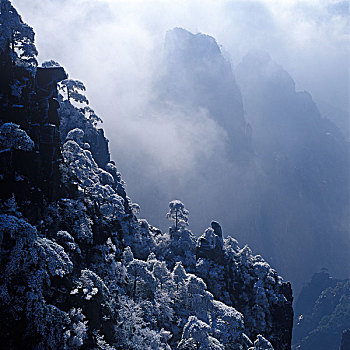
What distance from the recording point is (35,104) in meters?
64.2

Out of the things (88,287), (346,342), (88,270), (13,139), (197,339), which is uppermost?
(346,342)

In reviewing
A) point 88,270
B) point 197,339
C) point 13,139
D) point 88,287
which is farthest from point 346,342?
point 13,139

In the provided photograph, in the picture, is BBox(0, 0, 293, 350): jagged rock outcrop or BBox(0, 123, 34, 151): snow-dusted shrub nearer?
BBox(0, 0, 293, 350): jagged rock outcrop

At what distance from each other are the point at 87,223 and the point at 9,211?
17392 mm

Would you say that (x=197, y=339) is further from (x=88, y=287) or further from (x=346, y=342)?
(x=346, y=342)

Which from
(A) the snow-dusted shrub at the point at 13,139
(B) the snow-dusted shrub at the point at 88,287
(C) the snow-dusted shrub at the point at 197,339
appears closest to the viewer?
(B) the snow-dusted shrub at the point at 88,287

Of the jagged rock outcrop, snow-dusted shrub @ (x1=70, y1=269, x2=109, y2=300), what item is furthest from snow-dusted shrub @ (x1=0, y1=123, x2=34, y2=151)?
snow-dusted shrub @ (x1=70, y1=269, x2=109, y2=300)

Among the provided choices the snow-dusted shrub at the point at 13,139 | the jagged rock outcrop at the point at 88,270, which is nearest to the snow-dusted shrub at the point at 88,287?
the jagged rock outcrop at the point at 88,270

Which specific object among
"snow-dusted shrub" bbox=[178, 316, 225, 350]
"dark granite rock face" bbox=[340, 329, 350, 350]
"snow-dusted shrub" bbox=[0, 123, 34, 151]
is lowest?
"snow-dusted shrub" bbox=[178, 316, 225, 350]

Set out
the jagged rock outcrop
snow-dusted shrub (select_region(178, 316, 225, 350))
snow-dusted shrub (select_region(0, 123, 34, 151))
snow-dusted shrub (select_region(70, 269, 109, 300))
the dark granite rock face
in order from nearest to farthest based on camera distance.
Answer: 1. the jagged rock outcrop
2. snow-dusted shrub (select_region(70, 269, 109, 300))
3. snow-dusted shrub (select_region(0, 123, 34, 151))
4. snow-dusted shrub (select_region(178, 316, 225, 350))
5. the dark granite rock face

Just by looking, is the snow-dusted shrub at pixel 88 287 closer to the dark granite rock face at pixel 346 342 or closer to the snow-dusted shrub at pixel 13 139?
the snow-dusted shrub at pixel 13 139

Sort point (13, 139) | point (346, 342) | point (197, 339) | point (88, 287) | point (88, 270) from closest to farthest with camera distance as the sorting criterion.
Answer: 1. point (88, 287)
2. point (13, 139)
3. point (88, 270)
4. point (197, 339)
5. point (346, 342)

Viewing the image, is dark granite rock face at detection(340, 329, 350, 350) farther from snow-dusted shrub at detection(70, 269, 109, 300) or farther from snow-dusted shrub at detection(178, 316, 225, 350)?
snow-dusted shrub at detection(70, 269, 109, 300)

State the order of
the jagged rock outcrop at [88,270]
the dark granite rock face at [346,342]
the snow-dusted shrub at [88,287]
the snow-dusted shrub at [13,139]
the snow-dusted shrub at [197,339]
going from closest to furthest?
the jagged rock outcrop at [88,270]
the snow-dusted shrub at [88,287]
the snow-dusted shrub at [13,139]
the snow-dusted shrub at [197,339]
the dark granite rock face at [346,342]
